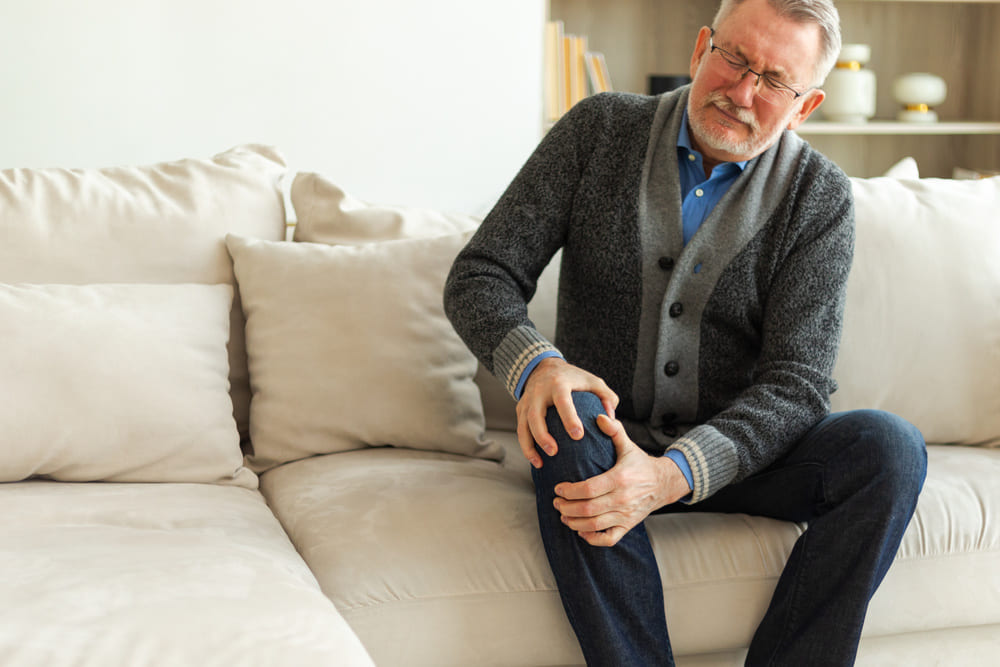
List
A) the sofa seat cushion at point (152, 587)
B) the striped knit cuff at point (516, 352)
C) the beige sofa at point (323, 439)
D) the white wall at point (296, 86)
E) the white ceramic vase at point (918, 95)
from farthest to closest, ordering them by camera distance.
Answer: the white ceramic vase at point (918, 95) < the white wall at point (296, 86) < the striped knit cuff at point (516, 352) < the beige sofa at point (323, 439) < the sofa seat cushion at point (152, 587)

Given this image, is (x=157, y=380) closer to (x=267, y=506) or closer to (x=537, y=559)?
(x=267, y=506)

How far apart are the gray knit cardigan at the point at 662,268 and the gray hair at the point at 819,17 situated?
0.14 meters

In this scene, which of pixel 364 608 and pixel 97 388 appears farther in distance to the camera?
pixel 97 388

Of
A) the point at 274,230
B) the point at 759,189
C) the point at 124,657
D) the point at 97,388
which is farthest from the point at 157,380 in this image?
the point at 759,189

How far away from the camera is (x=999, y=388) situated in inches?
66.1

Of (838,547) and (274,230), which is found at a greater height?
(274,230)

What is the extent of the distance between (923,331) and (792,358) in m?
0.43

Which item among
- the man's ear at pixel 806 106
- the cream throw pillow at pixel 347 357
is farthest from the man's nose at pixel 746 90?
the cream throw pillow at pixel 347 357

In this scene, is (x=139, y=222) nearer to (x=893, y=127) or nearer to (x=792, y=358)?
(x=792, y=358)

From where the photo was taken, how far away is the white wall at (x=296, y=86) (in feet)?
6.48

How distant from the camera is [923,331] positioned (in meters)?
1.66

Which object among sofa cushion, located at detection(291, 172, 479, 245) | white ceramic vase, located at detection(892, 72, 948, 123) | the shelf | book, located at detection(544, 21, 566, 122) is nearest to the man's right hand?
sofa cushion, located at detection(291, 172, 479, 245)

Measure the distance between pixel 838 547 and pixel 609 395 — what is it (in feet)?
1.15

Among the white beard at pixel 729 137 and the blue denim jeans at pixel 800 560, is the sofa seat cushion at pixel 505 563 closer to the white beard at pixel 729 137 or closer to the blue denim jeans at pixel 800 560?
the blue denim jeans at pixel 800 560
